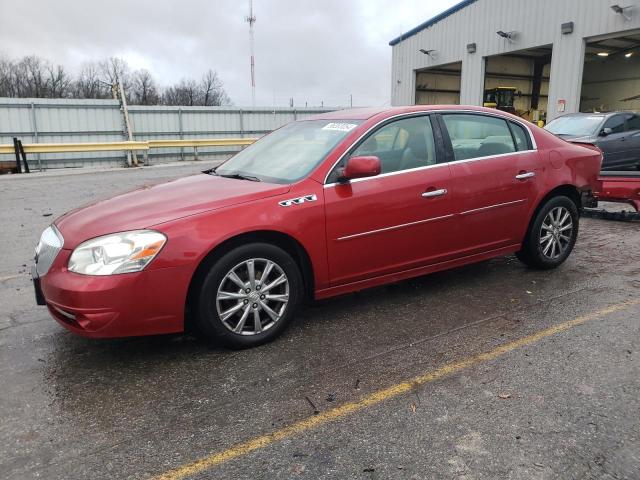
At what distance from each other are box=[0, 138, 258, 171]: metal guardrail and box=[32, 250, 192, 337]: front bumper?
39.3 feet

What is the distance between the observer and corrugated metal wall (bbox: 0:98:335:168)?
62.0 ft

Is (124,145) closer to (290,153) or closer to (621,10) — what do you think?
(290,153)

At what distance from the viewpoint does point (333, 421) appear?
8.69 feet

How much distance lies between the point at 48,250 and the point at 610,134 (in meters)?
11.8

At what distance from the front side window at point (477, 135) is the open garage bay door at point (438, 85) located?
88.1 feet

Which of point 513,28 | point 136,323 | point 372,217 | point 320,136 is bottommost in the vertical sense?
point 136,323

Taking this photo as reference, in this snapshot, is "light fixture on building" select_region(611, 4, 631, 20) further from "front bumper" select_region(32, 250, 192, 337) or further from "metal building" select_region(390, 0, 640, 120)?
"front bumper" select_region(32, 250, 192, 337)

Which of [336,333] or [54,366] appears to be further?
[336,333]

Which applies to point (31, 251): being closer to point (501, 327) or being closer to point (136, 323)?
point (136, 323)

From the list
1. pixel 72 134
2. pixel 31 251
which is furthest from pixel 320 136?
pixel 72 134

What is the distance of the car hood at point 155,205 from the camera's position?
3197 millimetres

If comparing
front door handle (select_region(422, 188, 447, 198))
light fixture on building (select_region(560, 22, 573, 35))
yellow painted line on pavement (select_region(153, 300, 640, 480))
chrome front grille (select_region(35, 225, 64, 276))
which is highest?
light fixture on building (select_region(560, 22, 573, 35))

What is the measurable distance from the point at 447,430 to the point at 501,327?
1.45 metres

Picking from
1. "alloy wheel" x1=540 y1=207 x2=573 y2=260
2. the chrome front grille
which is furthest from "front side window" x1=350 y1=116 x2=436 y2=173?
the chrome front grille
